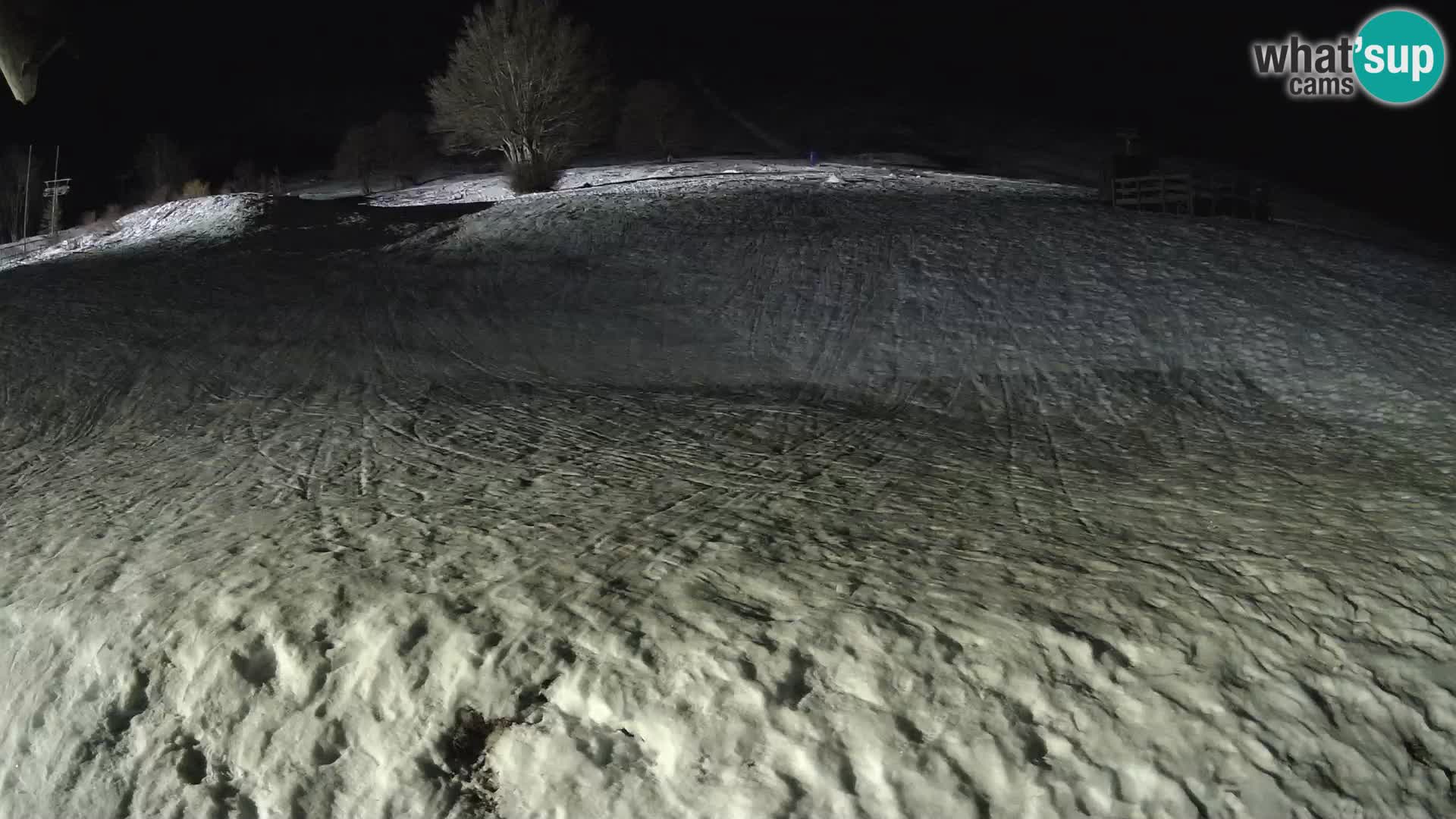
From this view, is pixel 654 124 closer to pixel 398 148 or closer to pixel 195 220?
pixel 398 148

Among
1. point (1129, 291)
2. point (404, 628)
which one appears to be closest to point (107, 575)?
point (404, 628)

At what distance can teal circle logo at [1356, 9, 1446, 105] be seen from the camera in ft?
80.4

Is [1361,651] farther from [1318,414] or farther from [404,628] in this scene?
[1318,414]

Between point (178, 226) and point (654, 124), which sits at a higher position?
point (654, 124)

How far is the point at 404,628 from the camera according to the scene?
4.66 metres

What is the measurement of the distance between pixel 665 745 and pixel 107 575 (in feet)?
12.6

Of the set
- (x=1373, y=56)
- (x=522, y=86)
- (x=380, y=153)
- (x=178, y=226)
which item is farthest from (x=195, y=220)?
(x=380, y=153)

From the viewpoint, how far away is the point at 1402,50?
2823 centimetres

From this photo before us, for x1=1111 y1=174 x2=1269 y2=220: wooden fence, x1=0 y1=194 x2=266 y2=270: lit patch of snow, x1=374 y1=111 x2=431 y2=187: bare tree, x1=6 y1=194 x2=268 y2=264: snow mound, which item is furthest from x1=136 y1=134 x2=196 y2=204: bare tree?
x1=1111 y1=174 x2=1269 y2=220: wooden fence

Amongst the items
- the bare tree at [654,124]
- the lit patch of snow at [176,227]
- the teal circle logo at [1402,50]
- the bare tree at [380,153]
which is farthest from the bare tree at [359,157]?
the teal circle logo at [1402,50]

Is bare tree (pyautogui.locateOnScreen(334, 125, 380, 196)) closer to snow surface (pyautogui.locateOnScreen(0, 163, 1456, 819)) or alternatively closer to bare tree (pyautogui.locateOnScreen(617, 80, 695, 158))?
bare tree (pyautogui.locateOnScreen(617, 80, 695, 158))

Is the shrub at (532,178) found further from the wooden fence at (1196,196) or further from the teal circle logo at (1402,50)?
the teal circle logo at (1402,50)

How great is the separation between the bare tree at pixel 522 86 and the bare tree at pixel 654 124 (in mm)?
17524

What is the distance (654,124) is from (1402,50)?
38.1 meters
